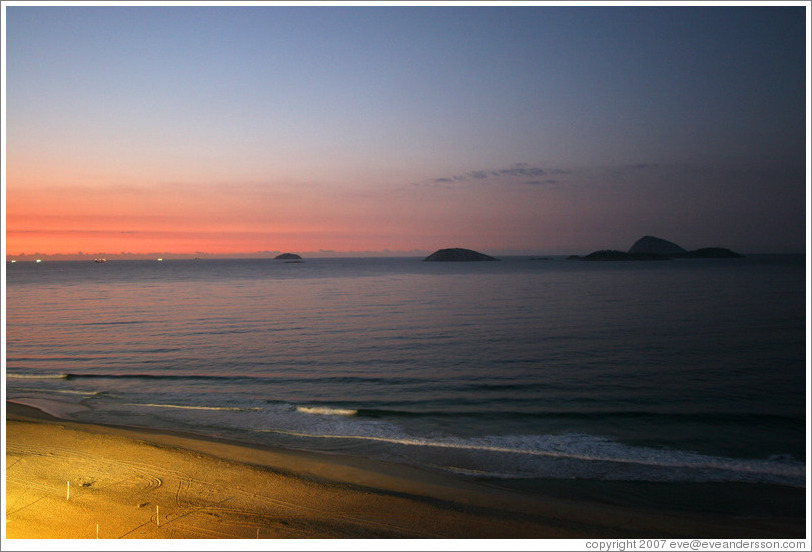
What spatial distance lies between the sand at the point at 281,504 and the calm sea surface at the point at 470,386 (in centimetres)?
156

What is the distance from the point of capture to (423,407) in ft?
53.9

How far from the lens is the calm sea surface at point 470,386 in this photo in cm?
1277

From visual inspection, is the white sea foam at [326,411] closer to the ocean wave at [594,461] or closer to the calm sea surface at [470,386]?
the calm sea surface at [470,386]

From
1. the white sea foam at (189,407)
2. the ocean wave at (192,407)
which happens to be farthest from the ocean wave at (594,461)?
the white sea foam at (189,407)

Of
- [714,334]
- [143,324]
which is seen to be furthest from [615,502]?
[143,324]

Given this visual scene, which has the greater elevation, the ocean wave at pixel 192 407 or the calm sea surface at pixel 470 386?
the calm sea surface at pixel 470 386

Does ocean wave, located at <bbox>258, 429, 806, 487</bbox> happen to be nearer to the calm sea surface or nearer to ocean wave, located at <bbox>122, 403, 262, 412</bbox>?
the calm sea surface

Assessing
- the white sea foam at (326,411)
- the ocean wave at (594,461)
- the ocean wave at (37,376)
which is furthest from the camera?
the ocean wave at (37,376)

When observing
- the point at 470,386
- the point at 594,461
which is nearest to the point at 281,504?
the point at 594,461

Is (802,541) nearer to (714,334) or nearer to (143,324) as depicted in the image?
(714,334)

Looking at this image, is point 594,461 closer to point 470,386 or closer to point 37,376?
point 470,386

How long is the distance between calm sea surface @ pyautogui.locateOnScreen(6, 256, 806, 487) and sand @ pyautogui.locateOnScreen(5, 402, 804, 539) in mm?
1560

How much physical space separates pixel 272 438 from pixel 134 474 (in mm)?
3919

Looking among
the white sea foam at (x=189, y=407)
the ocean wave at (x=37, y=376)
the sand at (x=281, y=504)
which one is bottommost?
the ocean wave at (x=37, y=376)
